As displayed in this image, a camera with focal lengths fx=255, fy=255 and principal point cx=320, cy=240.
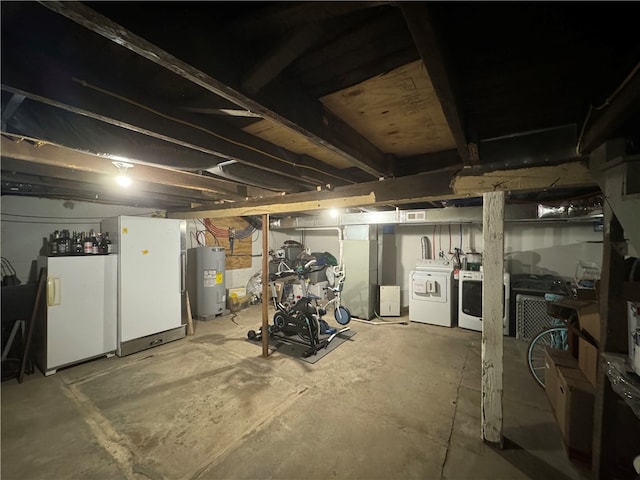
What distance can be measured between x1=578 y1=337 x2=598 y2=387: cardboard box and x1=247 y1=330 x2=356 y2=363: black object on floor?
2403mm

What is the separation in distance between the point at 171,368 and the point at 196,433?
1.25 metres

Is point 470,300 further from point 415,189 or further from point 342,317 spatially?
point 415,189

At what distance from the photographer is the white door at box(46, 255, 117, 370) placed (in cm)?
280

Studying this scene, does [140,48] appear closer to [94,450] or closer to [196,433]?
[196,433]

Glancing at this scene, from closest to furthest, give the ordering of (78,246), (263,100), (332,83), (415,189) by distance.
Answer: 1. (263,100)
2. (332,83)
3. (415,189)
4. (78,246)

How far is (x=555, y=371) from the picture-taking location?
2.12 m

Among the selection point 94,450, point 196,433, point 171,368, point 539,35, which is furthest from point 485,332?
point 171,368

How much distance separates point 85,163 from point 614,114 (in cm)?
315

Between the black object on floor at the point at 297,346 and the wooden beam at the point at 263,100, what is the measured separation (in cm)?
243

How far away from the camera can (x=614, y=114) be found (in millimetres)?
1031

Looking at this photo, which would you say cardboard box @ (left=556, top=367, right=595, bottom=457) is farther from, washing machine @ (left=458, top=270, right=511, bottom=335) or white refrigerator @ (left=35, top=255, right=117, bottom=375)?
white refrigerator @ (left=35, top=255, right=117, bottom=375)

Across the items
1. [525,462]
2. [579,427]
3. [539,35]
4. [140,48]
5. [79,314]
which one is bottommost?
[525,462]

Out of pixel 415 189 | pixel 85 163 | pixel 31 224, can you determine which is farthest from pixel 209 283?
pixel 415 189

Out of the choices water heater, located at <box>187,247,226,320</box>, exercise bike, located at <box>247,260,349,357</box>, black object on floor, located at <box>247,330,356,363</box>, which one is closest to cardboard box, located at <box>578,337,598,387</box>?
black object on floor, located at <box>247,330,356,363</box>
